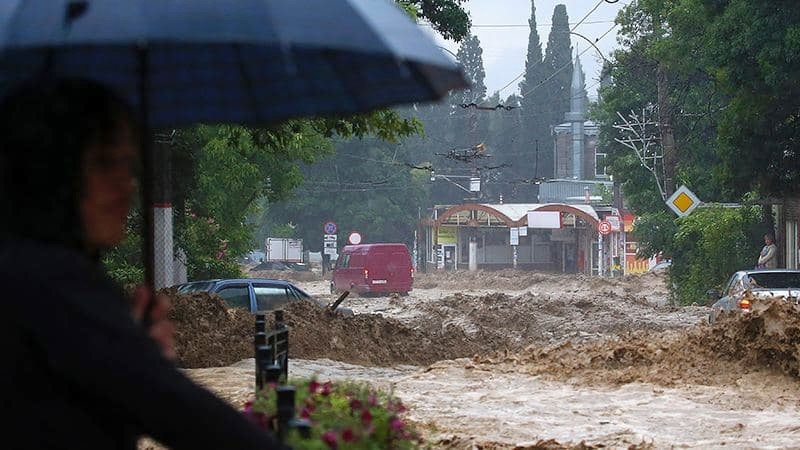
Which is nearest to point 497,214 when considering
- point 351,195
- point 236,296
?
point 351,195

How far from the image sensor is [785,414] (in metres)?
14.3

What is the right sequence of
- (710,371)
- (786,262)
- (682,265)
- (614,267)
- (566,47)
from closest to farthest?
(710,371), (786,262), (682,265), (614,267), (566,47)

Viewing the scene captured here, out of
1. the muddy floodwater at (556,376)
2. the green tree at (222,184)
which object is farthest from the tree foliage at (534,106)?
the muddy floodwater at (556,376)

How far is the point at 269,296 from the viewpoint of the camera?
2252 centimetres

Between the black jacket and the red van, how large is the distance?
5083 cm

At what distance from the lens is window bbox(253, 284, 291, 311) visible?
22.4m

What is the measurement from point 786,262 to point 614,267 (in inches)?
1643

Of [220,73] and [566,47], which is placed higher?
[566,47]

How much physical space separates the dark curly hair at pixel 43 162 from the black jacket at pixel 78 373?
0.27 feet

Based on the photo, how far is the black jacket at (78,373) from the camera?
230cm

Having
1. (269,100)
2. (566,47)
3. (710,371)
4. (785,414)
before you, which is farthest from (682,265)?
(566,47)

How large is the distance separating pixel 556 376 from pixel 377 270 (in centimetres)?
Answer: 3571

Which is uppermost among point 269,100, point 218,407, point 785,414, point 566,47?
point 566,47

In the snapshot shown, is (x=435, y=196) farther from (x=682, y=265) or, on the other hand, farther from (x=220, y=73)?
(x=220, y=73)
